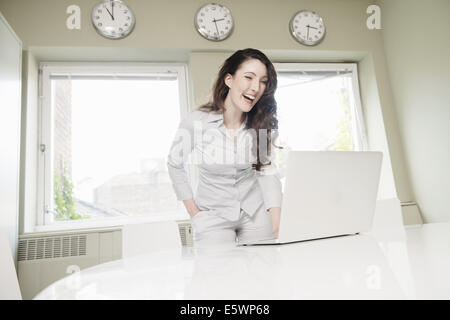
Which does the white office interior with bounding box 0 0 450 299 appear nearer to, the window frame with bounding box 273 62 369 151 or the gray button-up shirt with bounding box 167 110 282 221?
the window frame with bounding box 273 62 369 151

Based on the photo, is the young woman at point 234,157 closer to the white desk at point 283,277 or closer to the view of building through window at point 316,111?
the white desk at point 283,277

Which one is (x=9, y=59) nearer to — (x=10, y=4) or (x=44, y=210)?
(x=10, y=4)

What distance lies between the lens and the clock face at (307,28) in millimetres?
3215

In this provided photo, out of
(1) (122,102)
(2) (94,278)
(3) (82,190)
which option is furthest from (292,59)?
(2) (94,278)

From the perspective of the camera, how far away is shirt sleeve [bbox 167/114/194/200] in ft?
5.45

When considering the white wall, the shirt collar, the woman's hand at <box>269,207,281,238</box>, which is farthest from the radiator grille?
the white wall

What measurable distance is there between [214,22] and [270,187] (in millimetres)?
2085

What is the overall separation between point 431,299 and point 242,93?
148cm

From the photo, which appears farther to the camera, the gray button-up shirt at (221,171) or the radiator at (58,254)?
the radiator at (58,254)

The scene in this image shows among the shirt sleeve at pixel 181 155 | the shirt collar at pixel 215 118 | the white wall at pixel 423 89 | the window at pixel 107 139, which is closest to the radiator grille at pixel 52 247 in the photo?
the window at pixel 107 139

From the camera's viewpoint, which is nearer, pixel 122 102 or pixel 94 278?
pixel 94 278

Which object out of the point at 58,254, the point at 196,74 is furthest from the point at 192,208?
the point at 196,74

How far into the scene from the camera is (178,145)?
1691mm

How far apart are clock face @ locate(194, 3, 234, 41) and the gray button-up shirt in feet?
5.27
